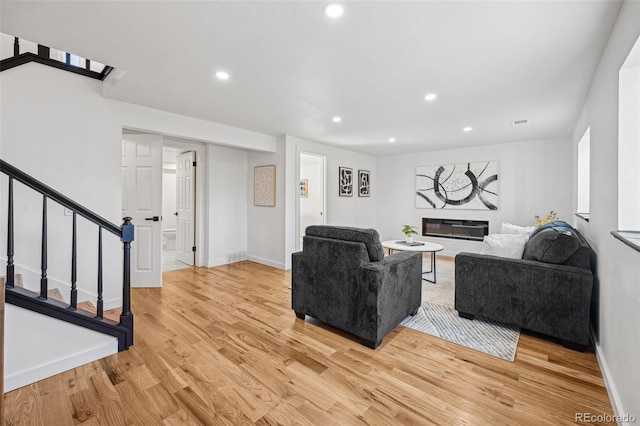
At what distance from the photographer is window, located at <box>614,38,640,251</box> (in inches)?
65.9

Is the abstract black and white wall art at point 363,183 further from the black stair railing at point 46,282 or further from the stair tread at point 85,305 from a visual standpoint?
the black stair railing at point 46,282

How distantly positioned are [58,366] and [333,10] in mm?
2920

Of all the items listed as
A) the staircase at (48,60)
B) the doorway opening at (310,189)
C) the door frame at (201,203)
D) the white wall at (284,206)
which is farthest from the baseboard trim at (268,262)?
the staircase at (48,60)

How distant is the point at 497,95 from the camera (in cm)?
306

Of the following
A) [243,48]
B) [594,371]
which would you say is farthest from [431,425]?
[243,48]

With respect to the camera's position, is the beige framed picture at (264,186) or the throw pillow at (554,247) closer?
the throw pillow at (554,247)

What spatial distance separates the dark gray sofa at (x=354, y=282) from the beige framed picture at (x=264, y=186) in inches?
96.1

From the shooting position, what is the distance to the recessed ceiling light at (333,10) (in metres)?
1.67

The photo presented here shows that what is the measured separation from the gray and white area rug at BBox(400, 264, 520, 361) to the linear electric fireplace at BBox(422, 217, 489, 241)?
304 cm

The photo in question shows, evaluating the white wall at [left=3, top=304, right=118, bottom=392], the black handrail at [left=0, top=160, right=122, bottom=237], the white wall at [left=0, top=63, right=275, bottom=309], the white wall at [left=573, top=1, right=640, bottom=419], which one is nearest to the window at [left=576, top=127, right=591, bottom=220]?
the white wall at [left=573, top=1, right=640, bottom=419]

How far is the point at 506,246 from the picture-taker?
2771 mm

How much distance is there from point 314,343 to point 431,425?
1.07 m

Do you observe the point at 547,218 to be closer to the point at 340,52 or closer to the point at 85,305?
the point at 340,52

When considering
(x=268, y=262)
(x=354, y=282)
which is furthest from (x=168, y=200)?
(x=354, y=282)
